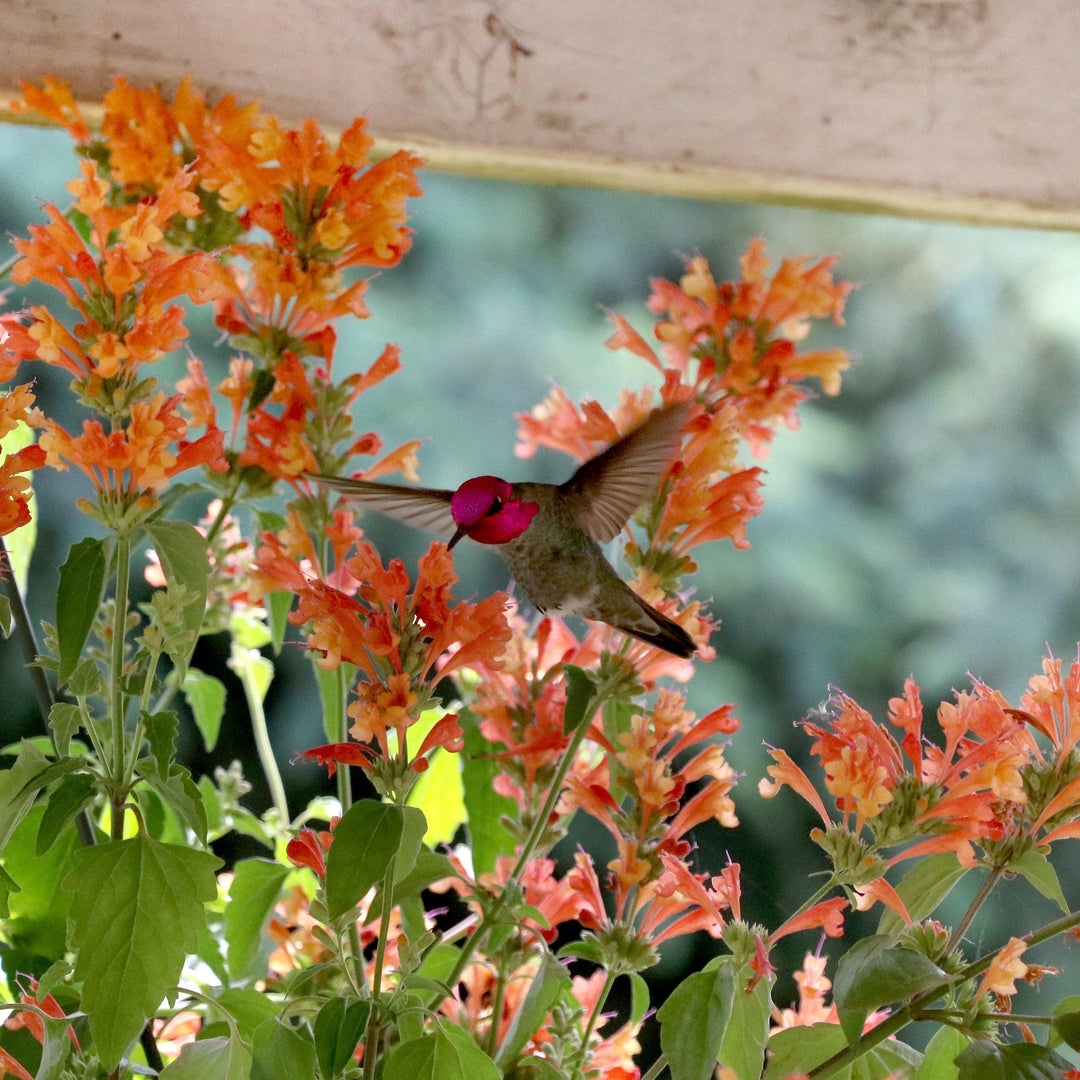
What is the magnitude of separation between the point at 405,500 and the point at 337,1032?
26 centimetres

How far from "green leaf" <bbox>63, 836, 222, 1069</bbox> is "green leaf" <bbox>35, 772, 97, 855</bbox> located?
0.05 ft

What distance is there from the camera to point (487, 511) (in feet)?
1.73

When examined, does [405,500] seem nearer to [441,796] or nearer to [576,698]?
[576,698]

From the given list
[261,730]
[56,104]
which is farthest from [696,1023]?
[56,104]

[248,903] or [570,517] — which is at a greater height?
[570,517]

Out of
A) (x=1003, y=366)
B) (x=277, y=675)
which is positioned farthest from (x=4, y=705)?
(x=1003, y=366)

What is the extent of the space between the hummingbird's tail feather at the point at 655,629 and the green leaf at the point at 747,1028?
154 millimetres

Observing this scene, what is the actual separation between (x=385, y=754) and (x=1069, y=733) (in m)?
0.31

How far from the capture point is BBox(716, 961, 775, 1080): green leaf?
1.73 ft

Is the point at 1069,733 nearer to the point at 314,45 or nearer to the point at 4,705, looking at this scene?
the point at 314,45

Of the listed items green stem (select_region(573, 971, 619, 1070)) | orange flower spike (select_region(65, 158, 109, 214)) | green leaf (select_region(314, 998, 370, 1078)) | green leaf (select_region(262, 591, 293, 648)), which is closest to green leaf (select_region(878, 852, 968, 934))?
green stem (select_region(573, 971, 619, 1070))

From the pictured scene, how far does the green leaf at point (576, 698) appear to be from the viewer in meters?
0.56

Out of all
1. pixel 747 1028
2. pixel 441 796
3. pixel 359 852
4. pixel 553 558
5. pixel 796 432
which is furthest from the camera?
pixel 796 432

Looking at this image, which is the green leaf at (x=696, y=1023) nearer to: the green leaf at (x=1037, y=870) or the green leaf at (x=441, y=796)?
the green leaf at (x=1037, y=870)
